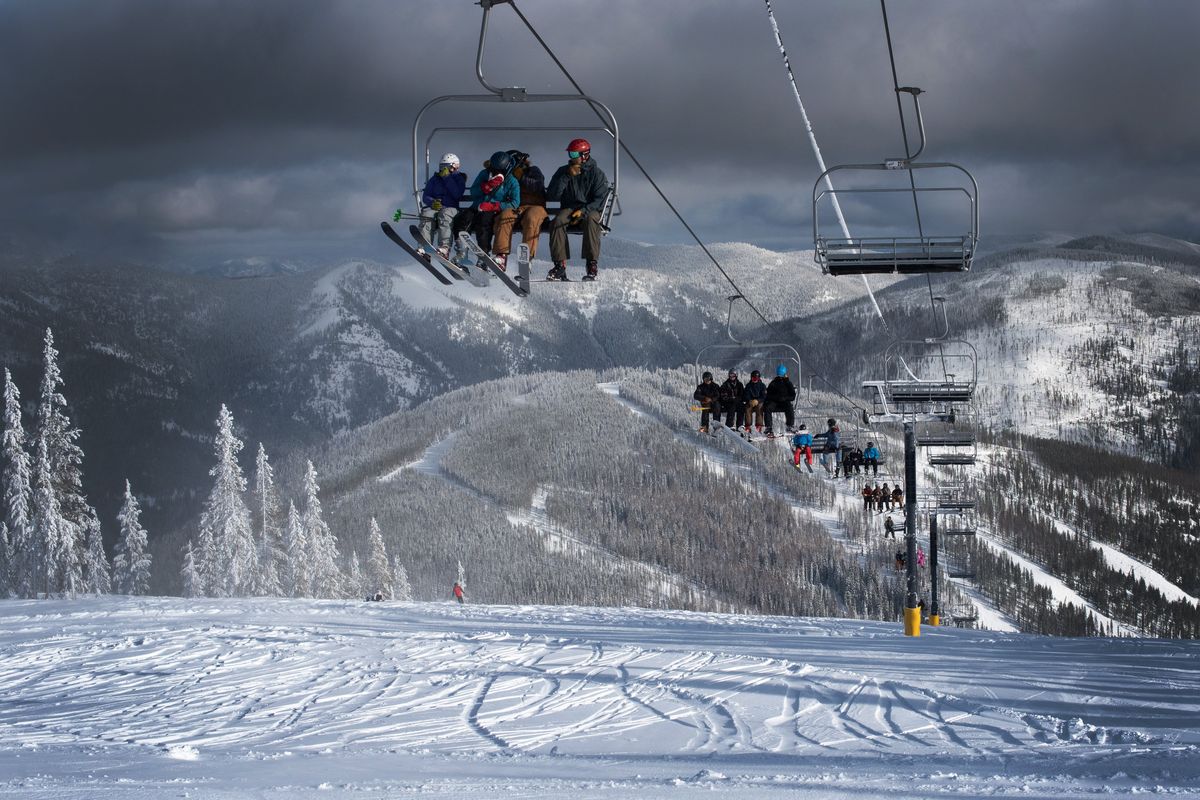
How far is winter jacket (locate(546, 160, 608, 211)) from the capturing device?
1248cm

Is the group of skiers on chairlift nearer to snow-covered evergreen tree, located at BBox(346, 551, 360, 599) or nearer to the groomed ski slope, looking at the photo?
the groomed ski slope

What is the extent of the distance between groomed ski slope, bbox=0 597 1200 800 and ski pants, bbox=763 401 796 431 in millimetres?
4183

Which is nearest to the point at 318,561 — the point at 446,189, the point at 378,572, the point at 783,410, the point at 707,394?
the point at 378,572

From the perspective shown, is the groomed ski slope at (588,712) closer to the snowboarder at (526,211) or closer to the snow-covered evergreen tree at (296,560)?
the snowboarder at (526,211)

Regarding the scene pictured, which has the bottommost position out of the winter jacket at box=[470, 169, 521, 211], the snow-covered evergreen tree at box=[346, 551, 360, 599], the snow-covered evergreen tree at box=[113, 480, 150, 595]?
the snow-covered evergreen tree at box=[346, 551, 360, 599]

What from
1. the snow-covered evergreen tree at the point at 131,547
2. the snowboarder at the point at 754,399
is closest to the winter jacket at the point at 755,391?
the snowboarder at the point at 754,399

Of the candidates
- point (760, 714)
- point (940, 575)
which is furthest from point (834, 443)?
point (940, 575)

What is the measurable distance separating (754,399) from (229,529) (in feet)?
106

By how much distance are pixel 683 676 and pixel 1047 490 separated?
163 meters

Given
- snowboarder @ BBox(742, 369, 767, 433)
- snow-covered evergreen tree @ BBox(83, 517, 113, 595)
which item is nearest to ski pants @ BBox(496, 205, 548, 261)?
snowboarder @ BBox(742, 369, 767, 433)

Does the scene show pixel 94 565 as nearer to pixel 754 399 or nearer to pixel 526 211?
pixel 754 399

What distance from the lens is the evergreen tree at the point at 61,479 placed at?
41.5 meters

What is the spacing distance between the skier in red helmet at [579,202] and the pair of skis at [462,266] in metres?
0.79

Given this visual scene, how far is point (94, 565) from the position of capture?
48.4 m
